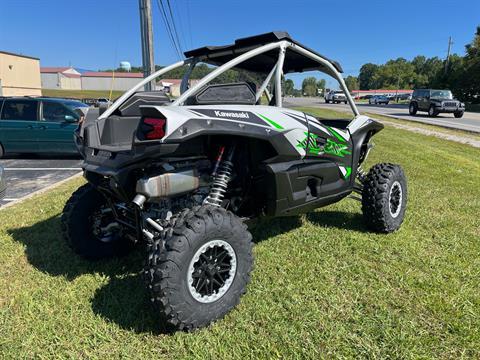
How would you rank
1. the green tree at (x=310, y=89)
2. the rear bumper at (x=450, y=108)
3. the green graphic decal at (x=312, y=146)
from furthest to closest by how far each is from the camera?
the green tree at (x=310, y=89)
the rear bumper at (x=450, y=108)
the green graphic decal at (x=312, y=146)

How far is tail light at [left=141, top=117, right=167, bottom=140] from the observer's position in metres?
2.35

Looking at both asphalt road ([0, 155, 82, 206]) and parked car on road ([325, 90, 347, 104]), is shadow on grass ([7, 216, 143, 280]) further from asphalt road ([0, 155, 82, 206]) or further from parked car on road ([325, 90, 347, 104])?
parked car on road ([325, 90, 347, 104])

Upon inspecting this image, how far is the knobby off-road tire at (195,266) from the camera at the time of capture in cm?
239

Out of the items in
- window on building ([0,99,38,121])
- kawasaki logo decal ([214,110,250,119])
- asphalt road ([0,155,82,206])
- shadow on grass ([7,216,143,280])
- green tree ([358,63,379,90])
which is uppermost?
green tree ([358,63,379,90])

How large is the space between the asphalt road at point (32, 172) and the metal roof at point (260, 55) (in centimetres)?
422

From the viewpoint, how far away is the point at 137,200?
8.43 ft

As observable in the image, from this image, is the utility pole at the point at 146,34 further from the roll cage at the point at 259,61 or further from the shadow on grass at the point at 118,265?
the roll cage at the point at 259,61

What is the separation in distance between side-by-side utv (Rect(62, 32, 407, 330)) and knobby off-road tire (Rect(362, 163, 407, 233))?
0.02 m

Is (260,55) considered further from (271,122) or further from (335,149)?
(335,149)

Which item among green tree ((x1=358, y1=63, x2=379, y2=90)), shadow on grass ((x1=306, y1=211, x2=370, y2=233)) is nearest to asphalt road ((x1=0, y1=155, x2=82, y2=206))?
shadow on grass ((x1=306, y1=211, x2=370, y2=233))

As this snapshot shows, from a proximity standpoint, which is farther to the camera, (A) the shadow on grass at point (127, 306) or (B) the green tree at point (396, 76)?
(B) the green tree at point (396, 76)

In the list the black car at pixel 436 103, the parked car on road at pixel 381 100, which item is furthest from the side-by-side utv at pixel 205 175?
the parked car on road at pixel 381 100

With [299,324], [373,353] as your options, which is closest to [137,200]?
[299,324]

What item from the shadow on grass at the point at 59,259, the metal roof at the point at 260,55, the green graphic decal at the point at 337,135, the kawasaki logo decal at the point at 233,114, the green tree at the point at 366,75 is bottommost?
the shadow on grass at the point at 59,259
